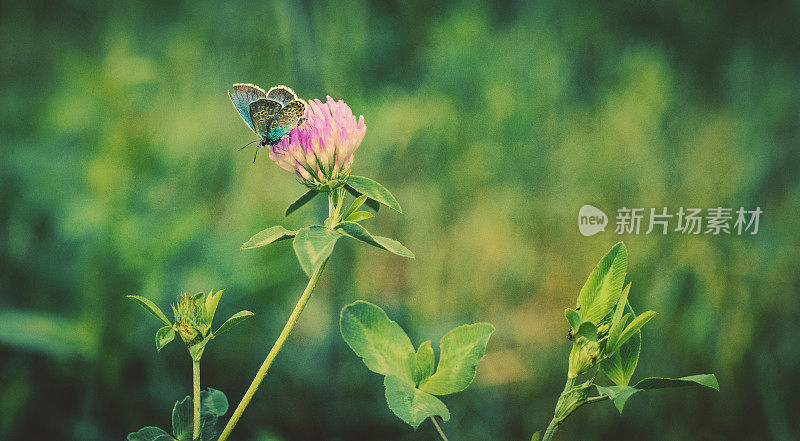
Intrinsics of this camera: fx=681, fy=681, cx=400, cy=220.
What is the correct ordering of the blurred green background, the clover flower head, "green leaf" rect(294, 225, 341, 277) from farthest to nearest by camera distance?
the blurred green background
the clover flower head
"green leaf" rect(294, 225, 341, 277)

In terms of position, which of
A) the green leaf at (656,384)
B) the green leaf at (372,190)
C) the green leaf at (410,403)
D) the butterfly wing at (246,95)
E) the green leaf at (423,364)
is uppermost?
the butterfly wing at (246,95)

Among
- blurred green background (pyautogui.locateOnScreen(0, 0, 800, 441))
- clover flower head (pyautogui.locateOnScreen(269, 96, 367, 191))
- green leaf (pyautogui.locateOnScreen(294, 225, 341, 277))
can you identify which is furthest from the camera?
blurred green background (pyautogui.locateOnScreen(0, 0, 800, 441))

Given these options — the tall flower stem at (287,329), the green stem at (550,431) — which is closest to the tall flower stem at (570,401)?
the green stem at (550,431)

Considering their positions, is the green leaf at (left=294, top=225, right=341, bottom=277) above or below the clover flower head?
below

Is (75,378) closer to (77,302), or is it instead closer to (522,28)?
(77,302)

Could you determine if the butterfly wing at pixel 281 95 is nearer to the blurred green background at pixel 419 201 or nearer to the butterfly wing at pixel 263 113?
the butterfly wing at pixel 263 113

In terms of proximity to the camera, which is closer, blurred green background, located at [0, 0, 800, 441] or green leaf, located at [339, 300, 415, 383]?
green leaf, located at [339, 300, 415, 383]

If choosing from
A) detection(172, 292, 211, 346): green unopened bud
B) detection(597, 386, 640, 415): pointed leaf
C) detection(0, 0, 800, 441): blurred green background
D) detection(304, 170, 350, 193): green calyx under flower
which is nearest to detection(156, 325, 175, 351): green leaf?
detection(172, 292, 211, 346): green unopened bud

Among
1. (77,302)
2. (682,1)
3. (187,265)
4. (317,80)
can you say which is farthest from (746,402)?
(682,1)

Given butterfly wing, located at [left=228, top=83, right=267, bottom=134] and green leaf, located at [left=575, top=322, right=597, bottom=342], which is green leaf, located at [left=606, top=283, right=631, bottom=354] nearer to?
green leaf, located at [left=575, top=322, right=597, bottom=342]
